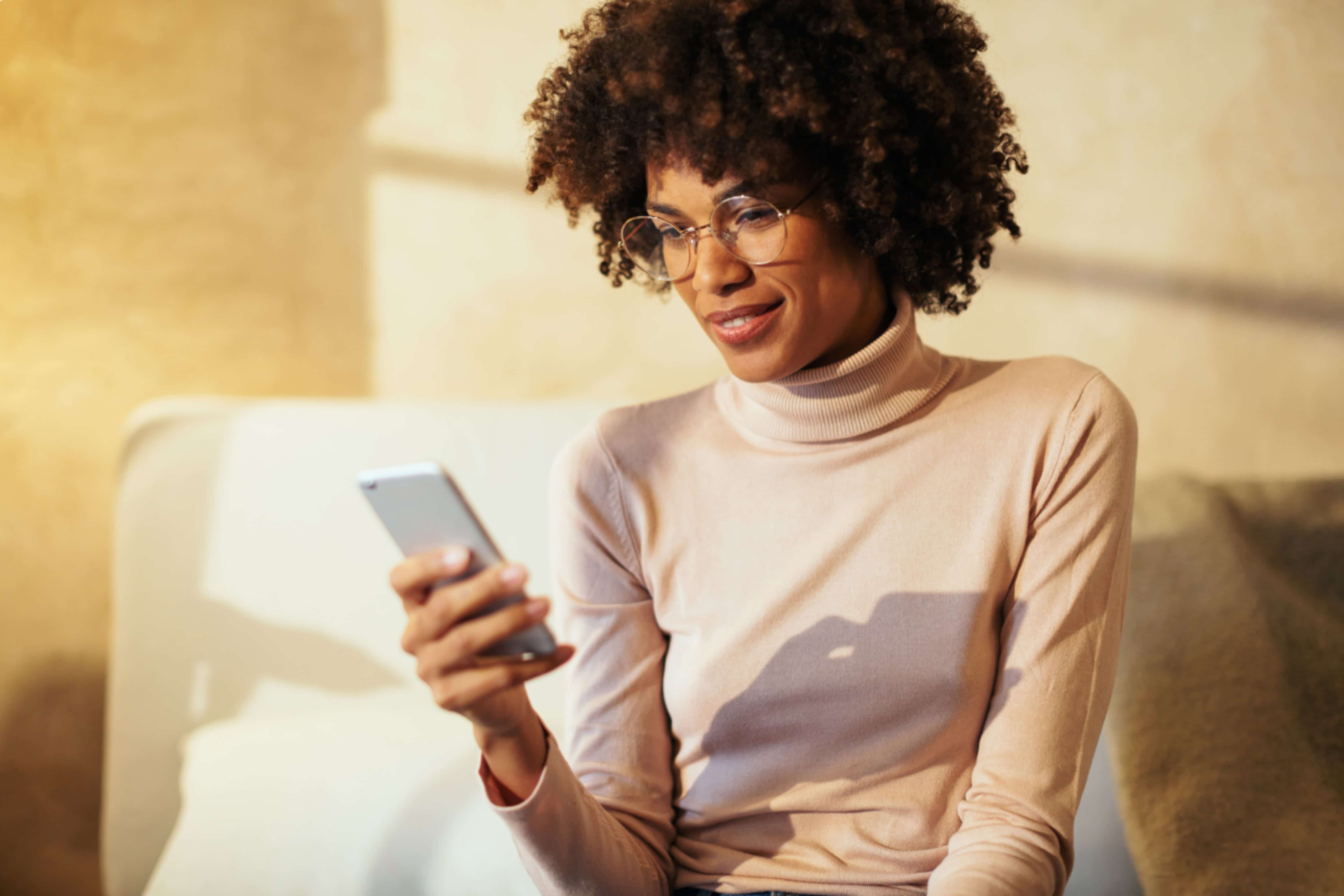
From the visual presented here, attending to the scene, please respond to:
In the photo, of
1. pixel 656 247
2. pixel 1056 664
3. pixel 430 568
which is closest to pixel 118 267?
pixel 656 247

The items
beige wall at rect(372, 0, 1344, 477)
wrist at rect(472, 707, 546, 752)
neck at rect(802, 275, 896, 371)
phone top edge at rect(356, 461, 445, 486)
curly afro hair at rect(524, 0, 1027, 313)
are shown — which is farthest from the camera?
beige wall at rect(372, 0, 1344, 477)

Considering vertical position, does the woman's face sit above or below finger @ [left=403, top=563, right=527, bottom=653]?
above

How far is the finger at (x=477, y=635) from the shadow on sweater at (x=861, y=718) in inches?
13.4

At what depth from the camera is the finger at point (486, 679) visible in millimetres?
645

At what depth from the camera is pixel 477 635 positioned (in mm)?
631

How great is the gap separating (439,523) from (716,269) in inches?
13.8

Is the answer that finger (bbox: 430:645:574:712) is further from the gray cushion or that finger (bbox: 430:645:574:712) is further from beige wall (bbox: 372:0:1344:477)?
beige wall (bbox: 372:0:1344:477)

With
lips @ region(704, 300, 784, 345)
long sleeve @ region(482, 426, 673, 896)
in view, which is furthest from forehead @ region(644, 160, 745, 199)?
long sleeve @ region(482, 426, 673, 896)

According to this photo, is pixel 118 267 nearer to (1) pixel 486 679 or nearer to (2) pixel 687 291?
(2) pixel 687 291

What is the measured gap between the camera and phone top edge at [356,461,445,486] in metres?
0.61

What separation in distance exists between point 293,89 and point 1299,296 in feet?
5.74

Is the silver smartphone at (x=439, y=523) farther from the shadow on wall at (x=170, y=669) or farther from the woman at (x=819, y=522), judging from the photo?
the shadow on wall at (x=170, y=669)

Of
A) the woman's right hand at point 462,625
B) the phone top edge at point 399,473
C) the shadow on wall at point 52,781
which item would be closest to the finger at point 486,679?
the woman's right hand at point 462,625

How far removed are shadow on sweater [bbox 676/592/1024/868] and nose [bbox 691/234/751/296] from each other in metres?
0.33
